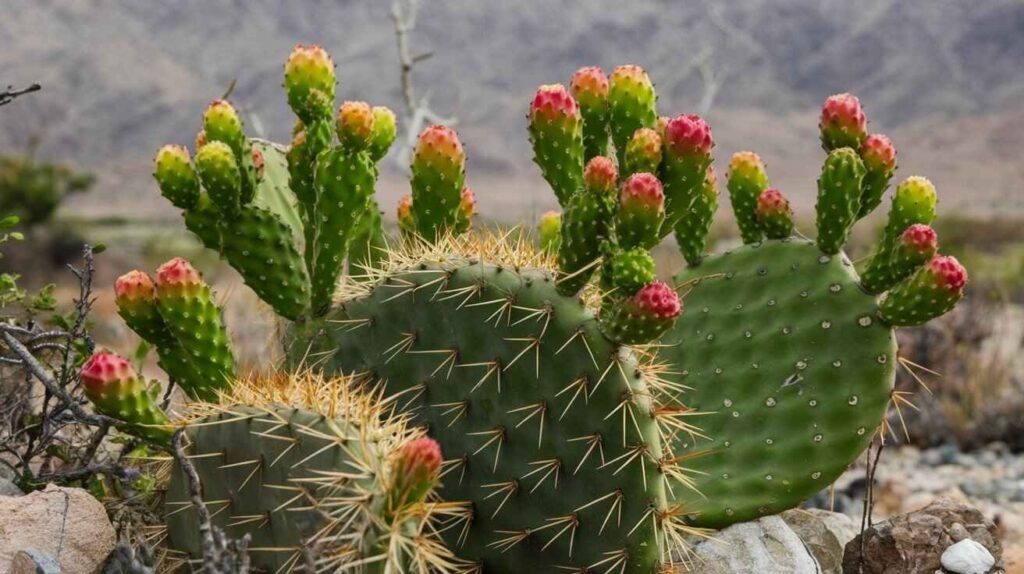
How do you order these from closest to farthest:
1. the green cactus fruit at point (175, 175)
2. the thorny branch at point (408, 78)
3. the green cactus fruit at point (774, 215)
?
the green cactus fruit at point (175, 175), the green cactus fruit at point (774, 215), the thorny branch at point (408, 78)

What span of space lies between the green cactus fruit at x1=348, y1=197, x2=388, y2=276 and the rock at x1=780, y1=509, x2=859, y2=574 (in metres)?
1.43

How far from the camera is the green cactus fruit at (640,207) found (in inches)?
93.2

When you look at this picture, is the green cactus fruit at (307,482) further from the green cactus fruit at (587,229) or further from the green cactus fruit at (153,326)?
the green cactus fruit at (587,229)

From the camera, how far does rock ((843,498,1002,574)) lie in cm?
294

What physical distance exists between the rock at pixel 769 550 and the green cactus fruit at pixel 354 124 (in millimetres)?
1335

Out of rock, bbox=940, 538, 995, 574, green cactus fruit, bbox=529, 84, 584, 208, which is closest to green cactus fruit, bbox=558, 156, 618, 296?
green cactus fruit, bbox=529, 84, 584, 208

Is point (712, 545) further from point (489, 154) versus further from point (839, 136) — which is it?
point (489, 154)

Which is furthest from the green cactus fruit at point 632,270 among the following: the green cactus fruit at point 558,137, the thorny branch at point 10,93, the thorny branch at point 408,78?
the thorny branch at point 408,78

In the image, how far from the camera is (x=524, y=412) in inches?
99.9

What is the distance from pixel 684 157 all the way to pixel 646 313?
20.9 inches

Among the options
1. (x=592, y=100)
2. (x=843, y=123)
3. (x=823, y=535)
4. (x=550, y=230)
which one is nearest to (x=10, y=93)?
(x=592, y=100)

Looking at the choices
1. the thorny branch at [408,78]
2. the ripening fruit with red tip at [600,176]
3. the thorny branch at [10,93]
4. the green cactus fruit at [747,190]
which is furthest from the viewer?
the thorny branch at [408,78]

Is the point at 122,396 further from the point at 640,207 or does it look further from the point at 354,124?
the point at 640,207

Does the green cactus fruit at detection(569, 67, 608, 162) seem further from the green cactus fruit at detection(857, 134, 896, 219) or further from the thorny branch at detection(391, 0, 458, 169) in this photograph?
the thorny branch at detection(391, 0, 458, 169)
